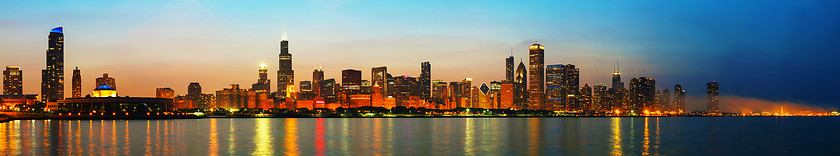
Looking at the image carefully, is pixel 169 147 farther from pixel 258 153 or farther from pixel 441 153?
pixel 441 153

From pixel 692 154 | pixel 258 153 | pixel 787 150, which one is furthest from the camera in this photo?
pixel 787 150

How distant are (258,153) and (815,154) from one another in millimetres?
48806

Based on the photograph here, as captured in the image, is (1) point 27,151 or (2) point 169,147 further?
(2) point 169,147

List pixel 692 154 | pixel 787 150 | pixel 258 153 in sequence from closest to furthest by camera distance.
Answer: pixel 258 153
pixel 692 154
pixel 787 150

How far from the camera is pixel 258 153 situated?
56719 millimetres

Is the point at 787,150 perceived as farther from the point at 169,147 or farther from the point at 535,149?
the point at 169,147

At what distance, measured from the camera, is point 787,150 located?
68.8m

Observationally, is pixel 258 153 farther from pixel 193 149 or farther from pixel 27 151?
pixel 27 151

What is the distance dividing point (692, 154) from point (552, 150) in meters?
11.8

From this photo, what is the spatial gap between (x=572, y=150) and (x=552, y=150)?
71.1 inches

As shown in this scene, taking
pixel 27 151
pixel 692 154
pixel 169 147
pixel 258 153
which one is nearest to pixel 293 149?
pixel 258 153

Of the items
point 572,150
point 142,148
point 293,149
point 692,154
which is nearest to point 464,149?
point 572,150

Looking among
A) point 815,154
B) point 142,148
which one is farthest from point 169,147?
point 815,154

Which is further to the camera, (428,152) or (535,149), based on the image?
(535,149)
